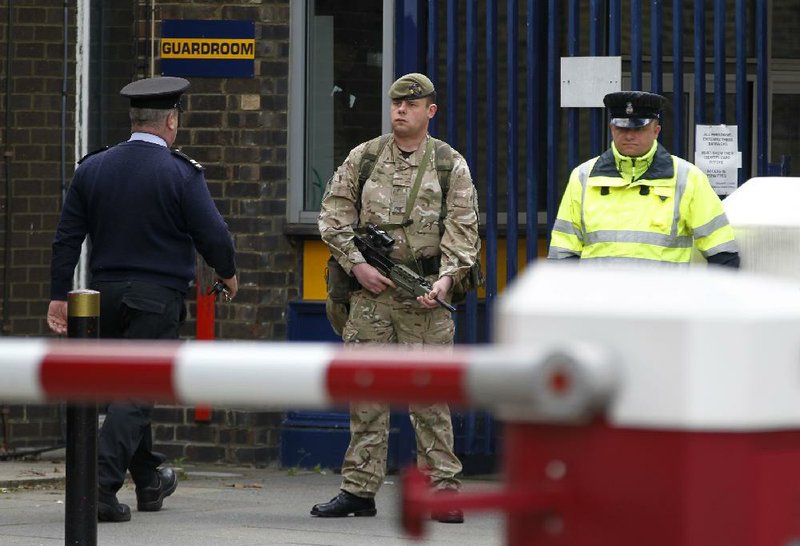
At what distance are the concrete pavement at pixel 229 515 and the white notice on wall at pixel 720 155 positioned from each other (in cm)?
196

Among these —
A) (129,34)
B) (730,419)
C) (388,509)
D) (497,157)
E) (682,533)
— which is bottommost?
(388,509)

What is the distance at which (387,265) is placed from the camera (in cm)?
773

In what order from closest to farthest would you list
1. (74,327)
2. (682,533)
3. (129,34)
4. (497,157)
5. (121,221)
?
(682,533)
(74,327)
(121,221)
(497,157)
(129,34)

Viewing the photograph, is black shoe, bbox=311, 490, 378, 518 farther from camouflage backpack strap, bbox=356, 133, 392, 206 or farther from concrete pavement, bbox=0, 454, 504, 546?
camouflage backpack strap, bbox=356, 133, 392, 206

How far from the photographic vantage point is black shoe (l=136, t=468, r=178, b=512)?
25.8ft

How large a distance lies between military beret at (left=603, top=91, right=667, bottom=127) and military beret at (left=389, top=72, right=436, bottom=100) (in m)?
1.07

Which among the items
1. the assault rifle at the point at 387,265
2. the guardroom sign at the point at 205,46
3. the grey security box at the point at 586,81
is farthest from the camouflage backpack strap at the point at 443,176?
the guardroom sign at the point at 205,46

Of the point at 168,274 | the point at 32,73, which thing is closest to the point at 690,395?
the point at 168,274

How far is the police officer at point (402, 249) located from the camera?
7711 mm

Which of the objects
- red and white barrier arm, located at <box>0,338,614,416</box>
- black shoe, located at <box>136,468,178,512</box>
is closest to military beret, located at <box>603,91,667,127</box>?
black shoe, located at <box>136,468,178,512</box>

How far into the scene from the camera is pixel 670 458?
210 cm

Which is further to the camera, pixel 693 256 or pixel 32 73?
pixel 32 73

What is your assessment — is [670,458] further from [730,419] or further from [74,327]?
[74,327]

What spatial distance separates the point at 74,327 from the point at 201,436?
3.51 meters
